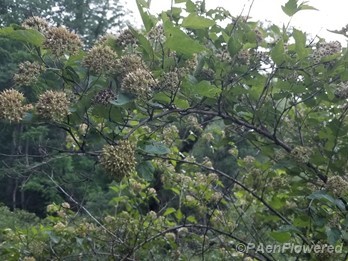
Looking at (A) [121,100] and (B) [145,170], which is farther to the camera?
(B) [145,170]

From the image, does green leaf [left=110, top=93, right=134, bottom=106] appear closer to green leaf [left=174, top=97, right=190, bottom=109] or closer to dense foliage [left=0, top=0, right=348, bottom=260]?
dense foliage [left=0, top=0, right=348, bottom=260]

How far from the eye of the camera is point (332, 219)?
1.94 metres

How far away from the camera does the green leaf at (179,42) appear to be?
5.26 ft

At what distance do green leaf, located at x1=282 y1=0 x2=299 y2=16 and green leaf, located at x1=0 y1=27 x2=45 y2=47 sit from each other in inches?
31.0

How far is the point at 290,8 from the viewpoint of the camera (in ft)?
6.37

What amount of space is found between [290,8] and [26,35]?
2.75 ft

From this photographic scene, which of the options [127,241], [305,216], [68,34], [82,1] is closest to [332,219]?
[305,216]

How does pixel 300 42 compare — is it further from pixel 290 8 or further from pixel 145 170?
pixel 145 170

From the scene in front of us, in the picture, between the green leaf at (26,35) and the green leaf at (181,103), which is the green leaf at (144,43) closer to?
the green leaf at (181,103)

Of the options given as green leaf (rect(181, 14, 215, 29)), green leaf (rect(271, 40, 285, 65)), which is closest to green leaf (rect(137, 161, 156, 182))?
green leaf (rect(181, 14, 215, 29))

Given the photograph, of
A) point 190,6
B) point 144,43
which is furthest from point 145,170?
point 190,6

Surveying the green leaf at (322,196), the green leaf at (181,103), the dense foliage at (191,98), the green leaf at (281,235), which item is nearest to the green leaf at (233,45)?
the dense foliage at (191,98)

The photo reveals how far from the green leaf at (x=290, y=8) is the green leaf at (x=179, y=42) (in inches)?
17.1

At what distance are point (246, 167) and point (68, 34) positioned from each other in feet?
5.01
